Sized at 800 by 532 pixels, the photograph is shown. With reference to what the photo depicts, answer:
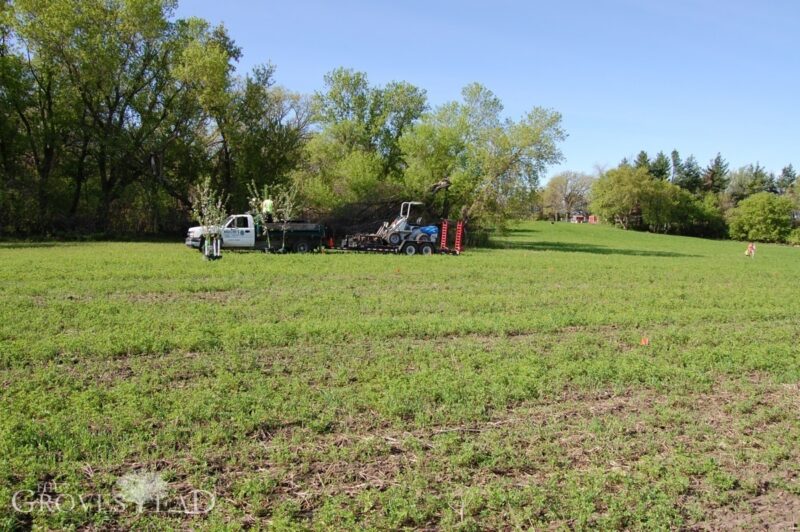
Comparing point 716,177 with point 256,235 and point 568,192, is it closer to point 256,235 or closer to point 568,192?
point 568,192

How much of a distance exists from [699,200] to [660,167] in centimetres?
949

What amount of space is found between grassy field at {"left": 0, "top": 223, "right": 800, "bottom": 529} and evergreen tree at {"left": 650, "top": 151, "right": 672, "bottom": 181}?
84.7 meters

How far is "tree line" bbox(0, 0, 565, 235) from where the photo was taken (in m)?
29.4

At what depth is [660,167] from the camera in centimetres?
8731

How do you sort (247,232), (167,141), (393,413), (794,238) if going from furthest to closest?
1. (794,238)
2. (167,141)
3. (247,232)
4. (393,413)

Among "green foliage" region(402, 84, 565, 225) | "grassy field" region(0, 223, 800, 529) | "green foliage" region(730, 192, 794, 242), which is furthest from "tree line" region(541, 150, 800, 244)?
"grassy field" region(0, 223, 800, 529)

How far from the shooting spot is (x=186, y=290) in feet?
38.9

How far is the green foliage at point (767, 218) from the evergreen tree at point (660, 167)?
1764 cm

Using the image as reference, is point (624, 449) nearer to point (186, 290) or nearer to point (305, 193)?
point (186, 290)

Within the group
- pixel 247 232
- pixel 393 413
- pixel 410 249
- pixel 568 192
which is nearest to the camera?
pixel 393 413

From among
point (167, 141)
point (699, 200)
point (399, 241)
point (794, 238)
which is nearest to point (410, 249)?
point (399, 241)

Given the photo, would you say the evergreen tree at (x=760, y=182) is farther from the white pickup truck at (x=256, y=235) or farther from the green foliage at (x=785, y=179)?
the white pickup truck at (x=256, y=235)

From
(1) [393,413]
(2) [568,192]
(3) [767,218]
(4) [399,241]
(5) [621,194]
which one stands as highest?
(2) [568,192]

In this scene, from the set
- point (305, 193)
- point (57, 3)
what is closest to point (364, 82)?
point (305, 193)
